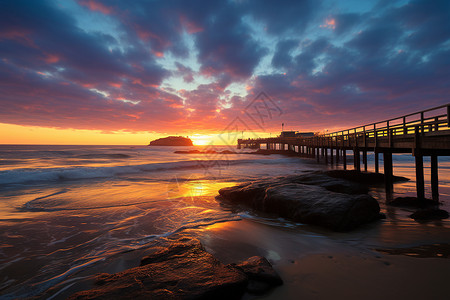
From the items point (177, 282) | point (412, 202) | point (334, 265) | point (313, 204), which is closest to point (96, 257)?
point (177, 282)

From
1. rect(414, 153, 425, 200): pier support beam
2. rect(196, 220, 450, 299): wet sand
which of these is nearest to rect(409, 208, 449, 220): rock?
rect(196, 220, 450, 299): wet sand

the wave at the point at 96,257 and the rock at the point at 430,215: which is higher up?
the wave at the point at 96,257

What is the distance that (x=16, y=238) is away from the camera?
5.21 meters

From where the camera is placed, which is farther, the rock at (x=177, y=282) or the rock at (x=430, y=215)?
the rock at (x=430, y=215)

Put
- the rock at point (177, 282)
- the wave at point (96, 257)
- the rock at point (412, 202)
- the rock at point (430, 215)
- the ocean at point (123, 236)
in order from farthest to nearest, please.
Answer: the rock at point (412, 202) < the rock at point (430, 215) < the ocean at point (123, 236) < the wave at point (96, 257) < the rock at point (177, 282)

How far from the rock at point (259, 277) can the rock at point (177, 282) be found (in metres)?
0.20

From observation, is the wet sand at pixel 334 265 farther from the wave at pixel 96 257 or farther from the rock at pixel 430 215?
the rock at pixel 430 215

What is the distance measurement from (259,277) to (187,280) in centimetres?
114

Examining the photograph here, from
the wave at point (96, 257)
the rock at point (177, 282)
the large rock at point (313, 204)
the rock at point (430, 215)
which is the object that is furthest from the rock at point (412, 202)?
the rock at point (177, 282)

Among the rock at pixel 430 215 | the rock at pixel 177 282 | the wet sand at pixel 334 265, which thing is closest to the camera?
the rock at pixel 177 282

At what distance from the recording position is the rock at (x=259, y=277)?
295 cm

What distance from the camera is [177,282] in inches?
107

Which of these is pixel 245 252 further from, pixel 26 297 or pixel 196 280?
pixel 26 297

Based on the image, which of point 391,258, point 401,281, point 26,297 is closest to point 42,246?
point 26,297
